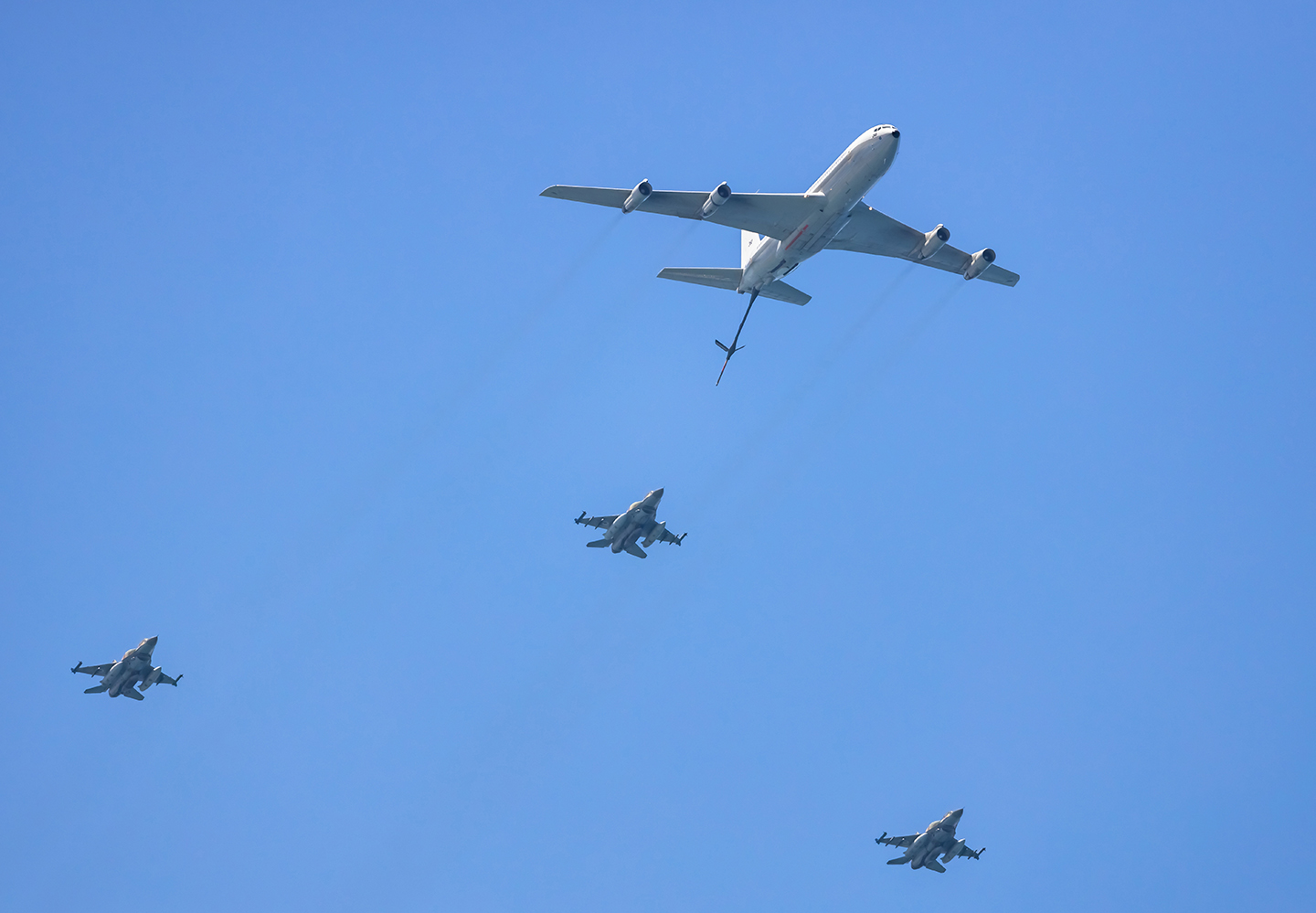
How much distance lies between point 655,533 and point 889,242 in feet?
60.6

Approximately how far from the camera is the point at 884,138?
149 ft

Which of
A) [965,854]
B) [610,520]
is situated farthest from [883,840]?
[610,520]

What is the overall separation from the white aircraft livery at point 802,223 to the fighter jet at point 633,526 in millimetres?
9022

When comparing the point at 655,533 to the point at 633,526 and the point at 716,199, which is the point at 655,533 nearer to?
the point at 633,526

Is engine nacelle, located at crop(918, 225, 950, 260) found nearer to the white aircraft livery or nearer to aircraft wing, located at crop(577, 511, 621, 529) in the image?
the white aircraft livery

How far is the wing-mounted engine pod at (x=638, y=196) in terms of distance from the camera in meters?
47.7

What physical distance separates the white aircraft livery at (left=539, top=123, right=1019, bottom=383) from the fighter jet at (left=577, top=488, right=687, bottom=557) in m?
9.02

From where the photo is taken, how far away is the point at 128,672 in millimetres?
66188

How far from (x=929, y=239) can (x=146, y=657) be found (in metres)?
48.2

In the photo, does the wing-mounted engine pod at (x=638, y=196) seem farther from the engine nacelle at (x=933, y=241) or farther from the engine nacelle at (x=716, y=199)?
the engine nacelle at (x=933, y=241)

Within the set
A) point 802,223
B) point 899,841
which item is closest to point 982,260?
point 802,223

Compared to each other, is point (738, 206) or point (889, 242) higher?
point (889, 242)

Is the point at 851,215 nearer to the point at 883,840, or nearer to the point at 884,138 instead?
the point at 884,138

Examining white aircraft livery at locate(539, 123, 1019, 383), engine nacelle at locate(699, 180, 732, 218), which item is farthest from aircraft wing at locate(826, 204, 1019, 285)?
engine nacelle at locate(699, 180, 732, 218)
